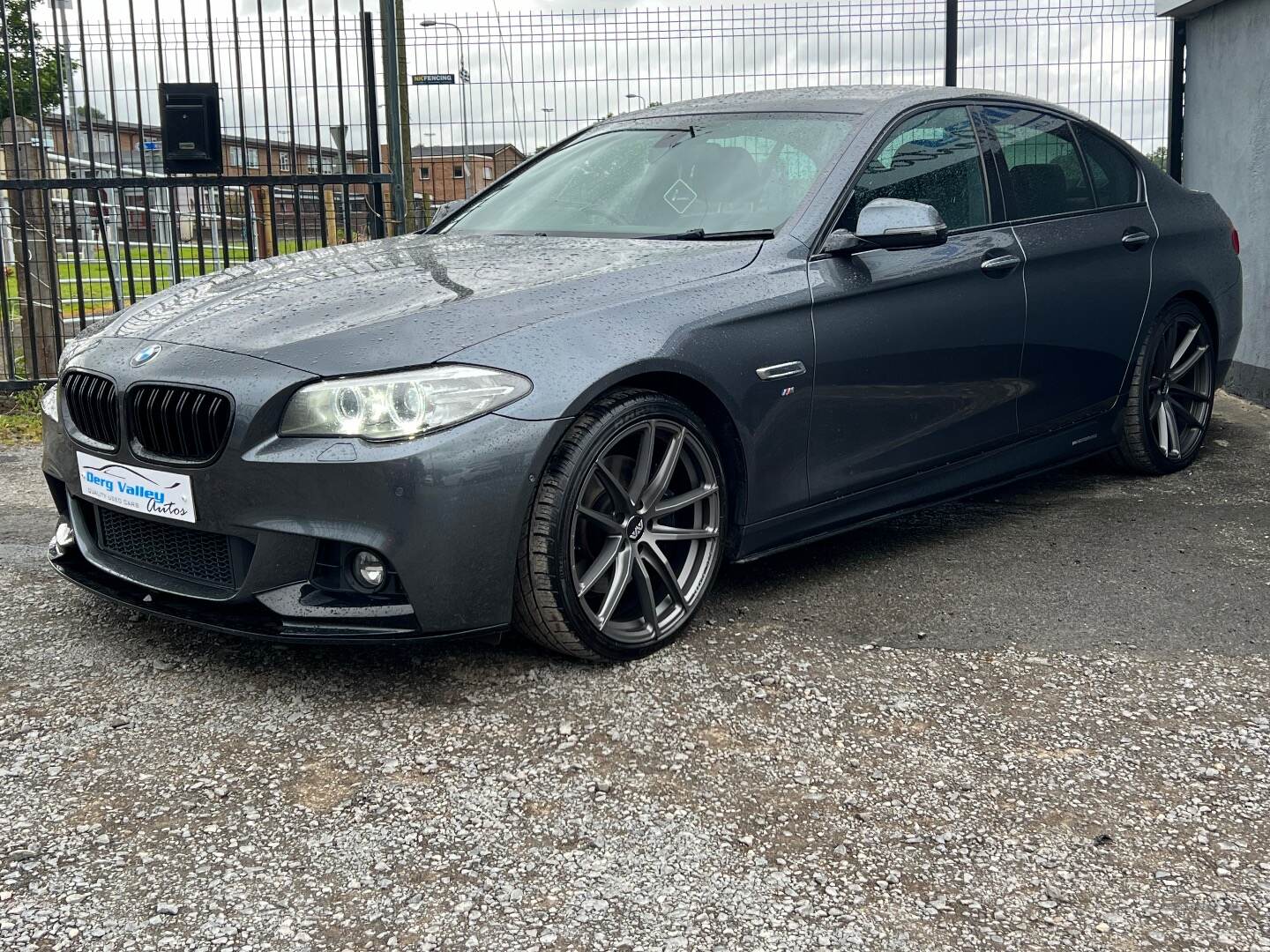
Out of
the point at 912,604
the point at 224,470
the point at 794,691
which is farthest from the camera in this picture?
the point at 912,604

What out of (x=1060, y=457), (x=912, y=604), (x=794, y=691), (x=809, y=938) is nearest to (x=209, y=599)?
(x=794, y=691)

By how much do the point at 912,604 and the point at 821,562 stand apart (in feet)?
1.64

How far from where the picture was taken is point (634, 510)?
135 inches

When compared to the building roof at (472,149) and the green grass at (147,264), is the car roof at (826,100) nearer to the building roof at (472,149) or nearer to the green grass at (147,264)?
the green grass at (147,264)

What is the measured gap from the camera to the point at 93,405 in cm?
340

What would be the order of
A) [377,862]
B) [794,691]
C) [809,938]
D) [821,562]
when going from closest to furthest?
[809,938], [377,862], [794,691], [821,562]

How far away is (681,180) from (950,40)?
562 cm

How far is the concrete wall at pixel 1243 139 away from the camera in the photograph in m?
7.62

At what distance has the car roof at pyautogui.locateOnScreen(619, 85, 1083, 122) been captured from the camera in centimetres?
436

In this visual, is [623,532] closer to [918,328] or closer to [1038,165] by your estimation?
[918,328]

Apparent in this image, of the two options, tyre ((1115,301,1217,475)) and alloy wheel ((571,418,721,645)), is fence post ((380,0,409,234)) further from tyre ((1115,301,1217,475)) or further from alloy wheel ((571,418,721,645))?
alloy wheel ((571,418,721,645))

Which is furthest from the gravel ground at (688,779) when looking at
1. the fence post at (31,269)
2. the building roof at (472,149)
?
the building roof at (472,149)

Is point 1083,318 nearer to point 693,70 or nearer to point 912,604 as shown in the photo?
point 912,604

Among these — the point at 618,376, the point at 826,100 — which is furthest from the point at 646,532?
the point at 826,100
